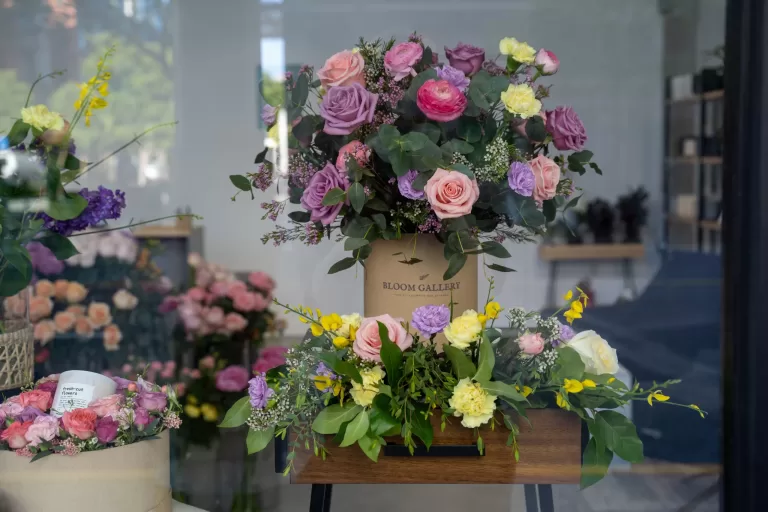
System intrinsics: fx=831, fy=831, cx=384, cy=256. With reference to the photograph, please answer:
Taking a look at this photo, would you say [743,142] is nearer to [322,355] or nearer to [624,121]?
[624,121]

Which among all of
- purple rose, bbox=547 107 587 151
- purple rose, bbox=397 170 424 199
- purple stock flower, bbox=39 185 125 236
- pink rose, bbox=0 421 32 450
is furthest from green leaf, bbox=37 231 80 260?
purple rose, bbox=547 107 587 151

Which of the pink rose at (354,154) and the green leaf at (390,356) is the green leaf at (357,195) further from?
the green leaf at (390,356)

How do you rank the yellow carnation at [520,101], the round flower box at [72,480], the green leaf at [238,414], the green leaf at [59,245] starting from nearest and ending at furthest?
the round flower box at [72,480], the yellow carnation at [520,101], the green leaf at [238,414], the green leaf at [59,245]

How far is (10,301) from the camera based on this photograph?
1418mm

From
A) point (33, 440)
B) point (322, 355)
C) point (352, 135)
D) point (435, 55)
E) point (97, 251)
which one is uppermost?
point (435, 55)

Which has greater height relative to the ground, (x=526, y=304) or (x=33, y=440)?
(x=526, y=304)

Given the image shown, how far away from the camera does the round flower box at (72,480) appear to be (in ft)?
3.71

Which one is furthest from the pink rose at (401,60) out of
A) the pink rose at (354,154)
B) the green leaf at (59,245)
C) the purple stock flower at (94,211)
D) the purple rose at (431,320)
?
the green leaf at (59,245)

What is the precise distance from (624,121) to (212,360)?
2.90ft

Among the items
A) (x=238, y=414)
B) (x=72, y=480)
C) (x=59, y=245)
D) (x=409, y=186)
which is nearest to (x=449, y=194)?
(x=409, y=186)

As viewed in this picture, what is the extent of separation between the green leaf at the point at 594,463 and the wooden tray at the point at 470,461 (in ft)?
0.06

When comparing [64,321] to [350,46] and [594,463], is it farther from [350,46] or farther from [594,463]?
[594,463]

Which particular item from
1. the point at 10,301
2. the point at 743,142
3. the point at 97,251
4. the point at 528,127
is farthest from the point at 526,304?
the point at 10,301

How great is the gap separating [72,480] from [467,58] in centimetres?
86
